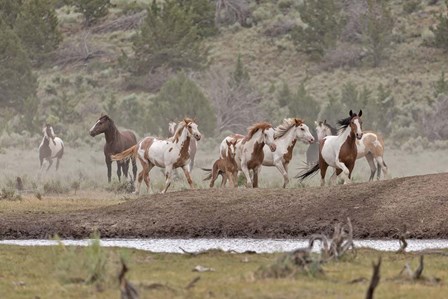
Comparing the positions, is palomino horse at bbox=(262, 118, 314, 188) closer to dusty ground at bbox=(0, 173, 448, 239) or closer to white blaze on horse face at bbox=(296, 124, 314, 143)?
white blaze on horse face at bbox=(296, 124, 314, 143)

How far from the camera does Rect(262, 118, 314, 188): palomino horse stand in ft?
90.2

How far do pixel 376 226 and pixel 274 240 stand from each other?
2.03 metres

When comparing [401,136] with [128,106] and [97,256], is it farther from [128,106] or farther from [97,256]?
[97,256]

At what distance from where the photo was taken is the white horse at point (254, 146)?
1040 inches

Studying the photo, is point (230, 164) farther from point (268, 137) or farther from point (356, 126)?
point (356, 126)

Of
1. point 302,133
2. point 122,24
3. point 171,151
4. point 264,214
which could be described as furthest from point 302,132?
point 122,24

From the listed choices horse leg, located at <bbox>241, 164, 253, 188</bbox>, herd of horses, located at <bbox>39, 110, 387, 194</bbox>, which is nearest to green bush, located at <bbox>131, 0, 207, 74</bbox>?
herd of horses, located at <bbox>39, 110, 387, 194</bbox>

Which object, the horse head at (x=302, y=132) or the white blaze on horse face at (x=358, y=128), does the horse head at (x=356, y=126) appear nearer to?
the white blaze on horse face at (x=358, y=128)

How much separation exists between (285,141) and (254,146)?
1409 mm

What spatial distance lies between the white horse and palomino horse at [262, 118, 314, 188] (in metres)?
0.69

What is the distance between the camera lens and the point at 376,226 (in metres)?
21.2

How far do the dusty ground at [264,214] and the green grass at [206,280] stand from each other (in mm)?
6399

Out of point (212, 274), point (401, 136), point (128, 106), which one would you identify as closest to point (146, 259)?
point (212, 274)

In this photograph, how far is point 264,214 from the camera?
22594 millimetres
